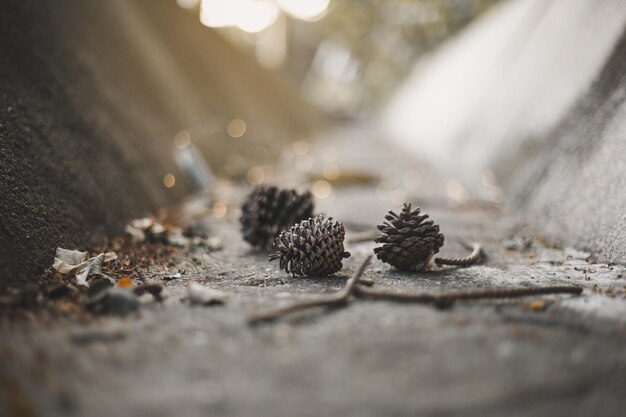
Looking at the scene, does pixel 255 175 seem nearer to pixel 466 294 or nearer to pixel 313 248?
pixel 313 248

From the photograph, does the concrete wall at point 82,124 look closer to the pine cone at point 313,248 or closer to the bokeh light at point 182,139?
the bokeh light at point 182,139

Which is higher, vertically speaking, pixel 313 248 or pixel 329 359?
pixel 313 248

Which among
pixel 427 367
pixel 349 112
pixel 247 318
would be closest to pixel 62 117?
pixel 247 318

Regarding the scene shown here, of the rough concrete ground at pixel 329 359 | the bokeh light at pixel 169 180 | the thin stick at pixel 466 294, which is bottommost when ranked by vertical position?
the rough concrete ground at pixel 329 359

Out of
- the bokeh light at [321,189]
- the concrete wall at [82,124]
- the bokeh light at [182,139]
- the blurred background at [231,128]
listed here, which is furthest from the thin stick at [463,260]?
the bokeh light at [182,139]

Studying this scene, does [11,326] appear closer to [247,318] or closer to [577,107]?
[247,318]

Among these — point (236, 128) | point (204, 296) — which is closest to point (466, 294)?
point (204, 296)
